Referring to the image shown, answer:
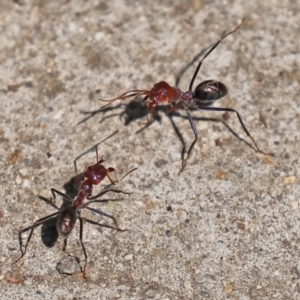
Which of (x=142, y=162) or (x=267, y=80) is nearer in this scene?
Answer: (x=142, y=162)

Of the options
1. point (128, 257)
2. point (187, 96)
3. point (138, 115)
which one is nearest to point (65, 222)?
point (128, 257)

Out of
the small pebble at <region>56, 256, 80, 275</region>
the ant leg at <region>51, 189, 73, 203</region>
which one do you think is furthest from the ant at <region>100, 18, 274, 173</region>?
the small pebble at <region>56, 256, 80, 275</region>

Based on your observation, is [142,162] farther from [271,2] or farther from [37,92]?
[271,2]

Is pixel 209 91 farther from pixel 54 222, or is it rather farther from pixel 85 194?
pixel 54 222

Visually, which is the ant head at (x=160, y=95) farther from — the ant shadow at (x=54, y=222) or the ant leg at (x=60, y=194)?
the ant leg at (x=60, y=194)

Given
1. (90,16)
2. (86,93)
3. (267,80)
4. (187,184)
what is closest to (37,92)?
(86,93)

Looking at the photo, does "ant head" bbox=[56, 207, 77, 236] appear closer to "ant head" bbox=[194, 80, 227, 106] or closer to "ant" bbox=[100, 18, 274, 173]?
"ant" bbox=[100, 18, 274, 173]
